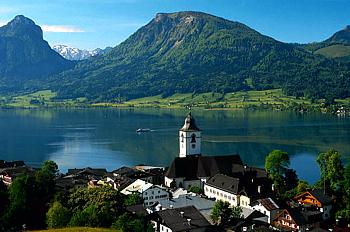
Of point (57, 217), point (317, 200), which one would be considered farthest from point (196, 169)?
point (57, 217)

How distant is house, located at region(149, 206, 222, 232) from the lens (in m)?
38.9

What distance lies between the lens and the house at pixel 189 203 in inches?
1788

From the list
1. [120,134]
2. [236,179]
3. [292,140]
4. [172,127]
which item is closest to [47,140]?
[120,134]

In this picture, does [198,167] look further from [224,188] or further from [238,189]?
[238,189]

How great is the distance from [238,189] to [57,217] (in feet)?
60.1

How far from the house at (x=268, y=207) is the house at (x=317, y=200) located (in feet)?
12.5

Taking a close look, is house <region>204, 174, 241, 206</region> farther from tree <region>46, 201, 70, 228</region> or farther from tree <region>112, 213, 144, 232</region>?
tree <region>46, 201, 70, 228</region>

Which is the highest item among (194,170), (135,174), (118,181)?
(194,170)

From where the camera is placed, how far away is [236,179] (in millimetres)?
51094

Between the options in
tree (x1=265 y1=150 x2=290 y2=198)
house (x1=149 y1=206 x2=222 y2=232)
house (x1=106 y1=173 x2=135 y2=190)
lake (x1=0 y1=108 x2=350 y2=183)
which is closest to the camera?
house (x1=149 y1=206 x2=222 y2=232)

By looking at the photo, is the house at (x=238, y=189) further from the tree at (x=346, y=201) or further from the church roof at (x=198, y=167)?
the tree at (x=346, y=201)

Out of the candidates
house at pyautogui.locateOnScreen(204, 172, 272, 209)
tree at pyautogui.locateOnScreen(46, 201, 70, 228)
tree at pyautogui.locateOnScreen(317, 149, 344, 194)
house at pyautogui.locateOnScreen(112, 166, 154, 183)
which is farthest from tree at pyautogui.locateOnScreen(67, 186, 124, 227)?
tree at pyautogui.locateOnScreen(317, 149, 344, 194)

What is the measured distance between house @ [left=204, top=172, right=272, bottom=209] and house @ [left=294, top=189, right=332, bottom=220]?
3.29m

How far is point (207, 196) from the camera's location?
177 feet
